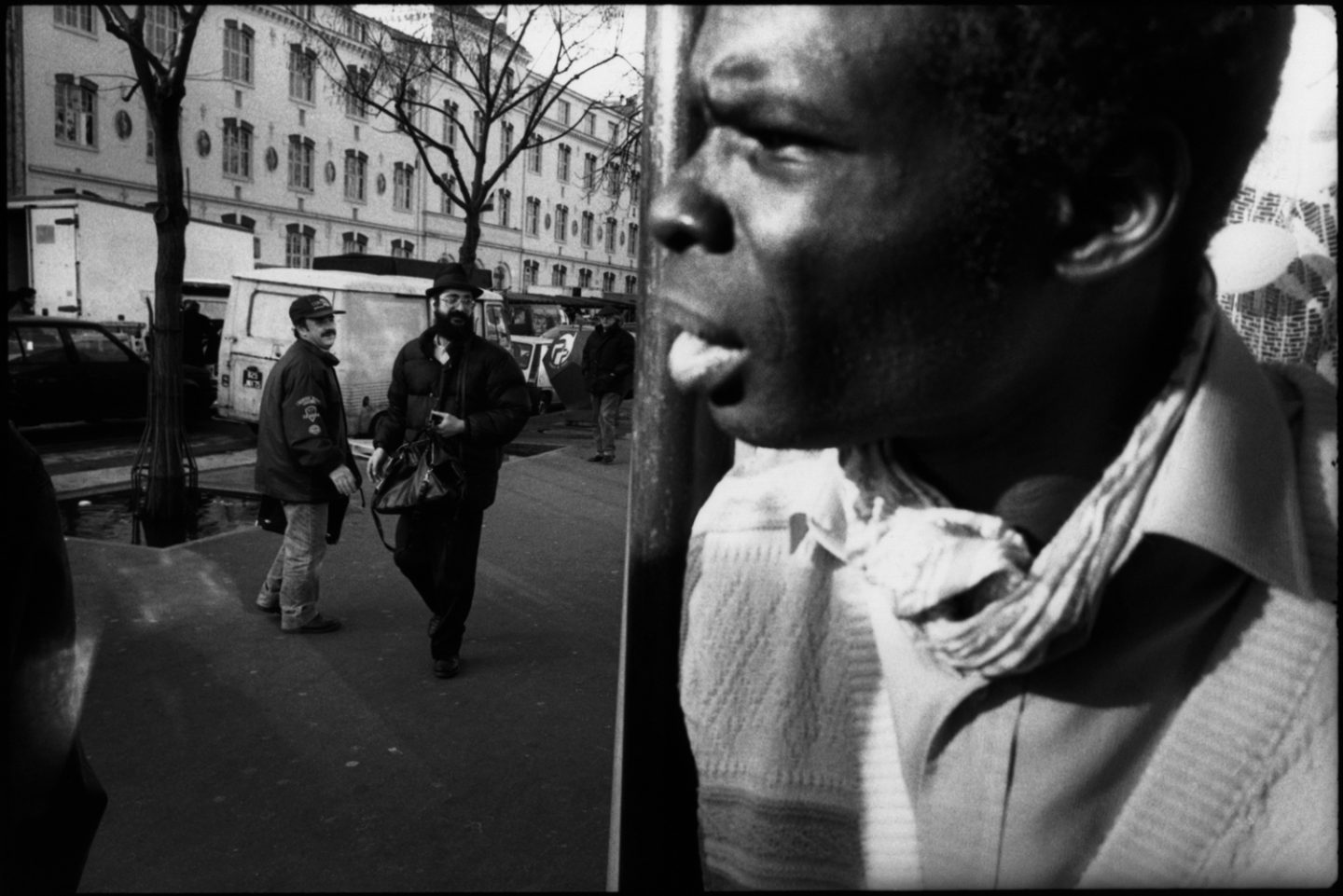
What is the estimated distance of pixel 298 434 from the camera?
6.49 meters

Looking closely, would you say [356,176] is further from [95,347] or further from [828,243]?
[828,243]

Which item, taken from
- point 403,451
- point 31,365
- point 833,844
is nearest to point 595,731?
point 403,451

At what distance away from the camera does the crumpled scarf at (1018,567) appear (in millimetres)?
683

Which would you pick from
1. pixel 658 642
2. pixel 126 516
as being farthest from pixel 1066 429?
pixel 126 516

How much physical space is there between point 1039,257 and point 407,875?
11.9 feet

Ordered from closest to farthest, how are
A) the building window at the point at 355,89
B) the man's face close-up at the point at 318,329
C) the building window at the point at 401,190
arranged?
1. the man's face close-up at the point at 318,329
2. the building window at the point at 355,89
3. the building window at the point at 401,190

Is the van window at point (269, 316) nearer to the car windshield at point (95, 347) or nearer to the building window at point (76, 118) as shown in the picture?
the car windshield at point (95, 347)

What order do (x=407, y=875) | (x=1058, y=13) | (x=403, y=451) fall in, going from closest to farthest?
1. (x=1058, y=13)
2. (x=407, y=875)
3. (x=403, y=451)

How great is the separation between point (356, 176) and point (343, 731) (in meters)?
24.5

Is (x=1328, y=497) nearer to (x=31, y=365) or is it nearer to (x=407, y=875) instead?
(x=407, y=875)

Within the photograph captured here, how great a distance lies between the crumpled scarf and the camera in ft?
2.24

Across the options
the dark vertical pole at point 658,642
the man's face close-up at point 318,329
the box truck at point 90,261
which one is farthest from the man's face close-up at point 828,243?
the box truck at point 90,261

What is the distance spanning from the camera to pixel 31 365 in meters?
13.3

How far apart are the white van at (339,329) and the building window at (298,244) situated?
43.7ft
